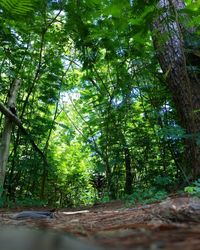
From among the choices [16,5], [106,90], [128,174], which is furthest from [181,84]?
[128,174]

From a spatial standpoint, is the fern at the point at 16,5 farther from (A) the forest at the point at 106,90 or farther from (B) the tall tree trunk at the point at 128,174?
(B) the tall tree trunk at the point at 128,174

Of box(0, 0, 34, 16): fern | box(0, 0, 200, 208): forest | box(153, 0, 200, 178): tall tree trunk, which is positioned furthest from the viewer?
box(0, 0, 200, 208): forest

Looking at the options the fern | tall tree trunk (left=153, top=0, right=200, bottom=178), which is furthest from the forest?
the fern

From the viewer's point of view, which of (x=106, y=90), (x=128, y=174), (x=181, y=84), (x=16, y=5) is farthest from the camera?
(x=128, y=174)

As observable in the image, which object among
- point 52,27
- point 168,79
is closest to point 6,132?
point 168,79

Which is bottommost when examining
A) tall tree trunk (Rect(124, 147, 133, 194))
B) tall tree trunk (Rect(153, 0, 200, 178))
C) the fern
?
tall tree trunk (Rect(124, 147, 133, 194))

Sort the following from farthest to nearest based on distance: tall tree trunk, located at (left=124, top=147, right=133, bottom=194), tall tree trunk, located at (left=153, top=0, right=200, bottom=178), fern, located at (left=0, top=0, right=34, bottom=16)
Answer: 1. tall tree trunk, located at (left=124, top=147, right=133, bottom=194)
2. tall tree trunk, located at (left=153, top=0, right=200, bottom=178)
3. fern, located at (left=0, top=0, right=34, bottom=16)

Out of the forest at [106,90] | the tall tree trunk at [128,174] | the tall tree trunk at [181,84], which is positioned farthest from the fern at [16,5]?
the tall tree trunk at [128,174]

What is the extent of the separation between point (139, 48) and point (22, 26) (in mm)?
1830

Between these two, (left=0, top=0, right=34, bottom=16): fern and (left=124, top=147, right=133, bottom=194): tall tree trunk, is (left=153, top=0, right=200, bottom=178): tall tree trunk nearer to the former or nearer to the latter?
(left=0, top=0, right=34, bottom=16): fern

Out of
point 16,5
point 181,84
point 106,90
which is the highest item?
point 106,90

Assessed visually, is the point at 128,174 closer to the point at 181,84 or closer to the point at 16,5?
the point at 181,84

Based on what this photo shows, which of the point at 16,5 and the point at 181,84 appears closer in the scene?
the point at 16,5

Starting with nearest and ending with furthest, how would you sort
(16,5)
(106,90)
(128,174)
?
(16,5) < (106,90) < (128,174)
